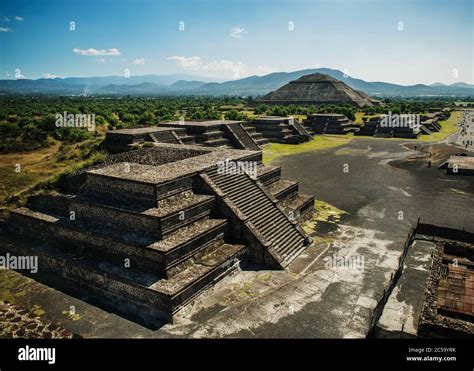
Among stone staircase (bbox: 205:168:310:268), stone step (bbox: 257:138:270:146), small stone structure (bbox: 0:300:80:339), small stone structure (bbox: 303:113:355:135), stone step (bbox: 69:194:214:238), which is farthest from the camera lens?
small stone structure (bbox: 303:113:355:135)

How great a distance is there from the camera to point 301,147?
130 ft

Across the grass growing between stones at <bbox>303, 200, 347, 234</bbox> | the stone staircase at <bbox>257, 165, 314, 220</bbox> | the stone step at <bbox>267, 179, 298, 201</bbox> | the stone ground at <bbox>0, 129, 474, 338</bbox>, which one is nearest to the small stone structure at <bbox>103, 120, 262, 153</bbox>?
the stone staircase at <bbox>257, 165, 314, 220</bbox>

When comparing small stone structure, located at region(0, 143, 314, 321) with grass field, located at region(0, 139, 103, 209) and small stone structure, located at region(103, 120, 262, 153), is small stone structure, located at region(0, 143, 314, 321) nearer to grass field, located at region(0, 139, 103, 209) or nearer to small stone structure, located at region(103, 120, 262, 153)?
grass field, located at region(0, 139, 103, 209)

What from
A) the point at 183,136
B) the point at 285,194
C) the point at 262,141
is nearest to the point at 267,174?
the point at 285,194

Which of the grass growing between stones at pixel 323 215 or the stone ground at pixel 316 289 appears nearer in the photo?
the stone ground at pixel 316 289

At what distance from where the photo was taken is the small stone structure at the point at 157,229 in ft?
36.3

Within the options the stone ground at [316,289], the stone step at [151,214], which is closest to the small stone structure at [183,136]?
the stone step at [151,214]

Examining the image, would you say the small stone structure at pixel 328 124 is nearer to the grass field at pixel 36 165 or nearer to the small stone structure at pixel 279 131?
the small stone structure at pixel 279 131

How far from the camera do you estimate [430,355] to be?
5.88m

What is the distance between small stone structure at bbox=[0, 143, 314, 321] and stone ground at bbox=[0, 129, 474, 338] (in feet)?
2.13

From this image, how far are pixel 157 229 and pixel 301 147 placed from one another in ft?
99.0

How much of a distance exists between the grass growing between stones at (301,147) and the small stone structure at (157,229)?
16.0 m

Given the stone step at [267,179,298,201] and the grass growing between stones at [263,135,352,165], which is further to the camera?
the grass growing between stones at [263,135,352,165]

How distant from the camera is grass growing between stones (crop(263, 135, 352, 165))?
34.5 meters
